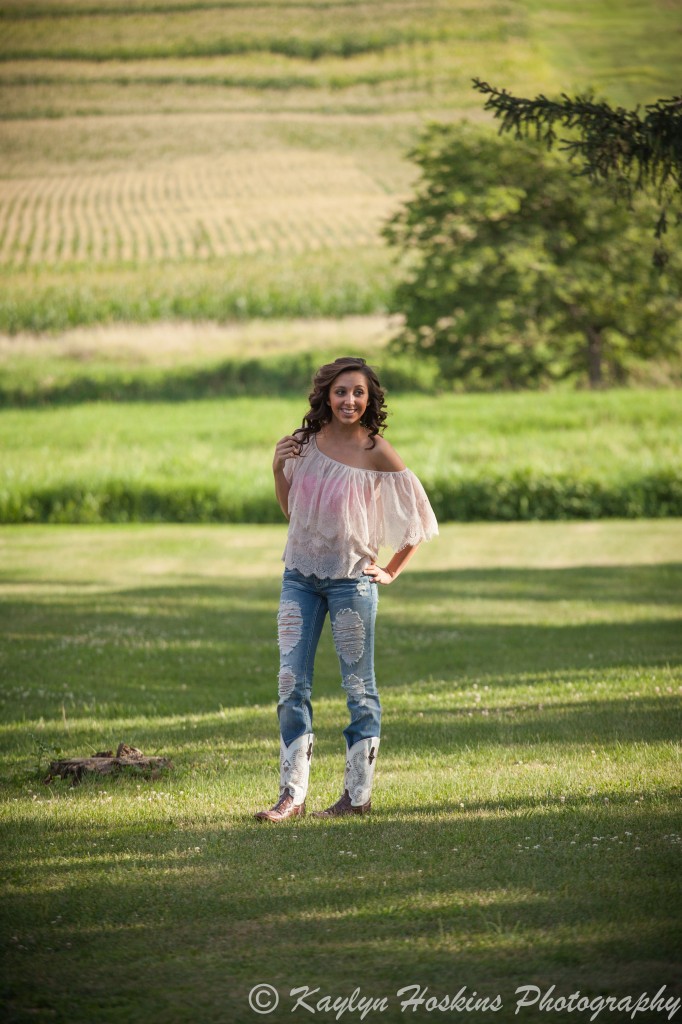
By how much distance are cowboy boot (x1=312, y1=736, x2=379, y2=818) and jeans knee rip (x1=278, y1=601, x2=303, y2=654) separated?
549 mm

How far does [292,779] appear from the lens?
5.56 meters

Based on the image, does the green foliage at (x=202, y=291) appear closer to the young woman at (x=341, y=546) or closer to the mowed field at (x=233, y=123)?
the mowed field at (x=233, y=123)

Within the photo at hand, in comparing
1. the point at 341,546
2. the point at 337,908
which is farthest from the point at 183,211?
the point at 337,908

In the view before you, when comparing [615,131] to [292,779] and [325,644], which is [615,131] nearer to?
[292,779]

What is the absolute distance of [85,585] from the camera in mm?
16203

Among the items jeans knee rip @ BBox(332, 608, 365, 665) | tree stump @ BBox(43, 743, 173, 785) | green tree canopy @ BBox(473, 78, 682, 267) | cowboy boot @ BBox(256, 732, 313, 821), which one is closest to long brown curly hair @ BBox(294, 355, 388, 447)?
jeans knee rip @ BBox(332, 608, 365, 665)

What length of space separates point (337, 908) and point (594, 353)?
3155 centimetres

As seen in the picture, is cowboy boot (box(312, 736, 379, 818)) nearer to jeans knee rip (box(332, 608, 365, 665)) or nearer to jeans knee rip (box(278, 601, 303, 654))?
jeans knee rip (box(332, 608, 365, 665))

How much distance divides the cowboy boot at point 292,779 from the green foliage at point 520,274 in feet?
89.3

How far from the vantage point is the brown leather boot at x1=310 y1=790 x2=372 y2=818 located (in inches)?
220

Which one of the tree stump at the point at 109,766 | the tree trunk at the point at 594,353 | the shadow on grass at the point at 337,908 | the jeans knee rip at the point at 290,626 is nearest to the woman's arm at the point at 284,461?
the jeans knee rip at the point at 290,626

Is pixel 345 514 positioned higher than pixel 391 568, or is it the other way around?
pixel 345 514

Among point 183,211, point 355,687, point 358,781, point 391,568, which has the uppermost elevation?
point 391,568

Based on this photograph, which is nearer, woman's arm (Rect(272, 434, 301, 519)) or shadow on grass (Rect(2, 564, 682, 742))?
woman's arm (Rect(272, 434, 301, 519))
